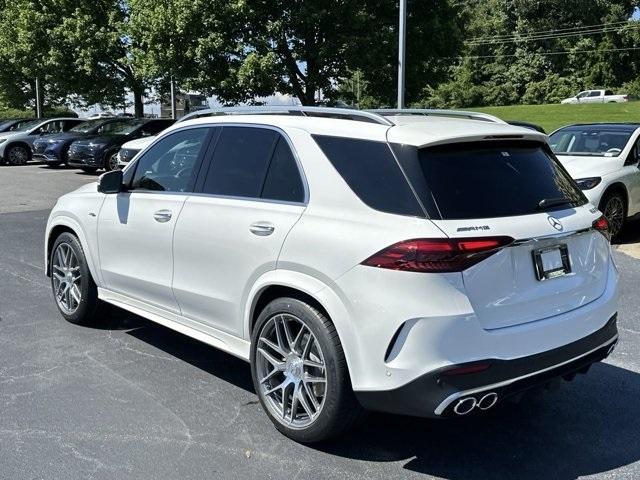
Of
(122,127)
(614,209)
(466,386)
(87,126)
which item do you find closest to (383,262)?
(466,386)

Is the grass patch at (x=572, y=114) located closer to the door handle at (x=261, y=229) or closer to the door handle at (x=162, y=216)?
the door handle at (x=162, y=216)

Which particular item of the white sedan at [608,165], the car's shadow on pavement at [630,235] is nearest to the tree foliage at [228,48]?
the white sedan at [608,165]

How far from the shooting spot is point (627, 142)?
32.2 feet

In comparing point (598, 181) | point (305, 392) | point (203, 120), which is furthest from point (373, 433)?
point (598, 181)

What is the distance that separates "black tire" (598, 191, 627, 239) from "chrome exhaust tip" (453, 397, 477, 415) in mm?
6708

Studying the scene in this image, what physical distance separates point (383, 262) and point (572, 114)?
1814 inches

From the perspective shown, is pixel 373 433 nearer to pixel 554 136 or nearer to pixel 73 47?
pixel 554 136

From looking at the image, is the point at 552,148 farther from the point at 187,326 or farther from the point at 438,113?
the point at 187,326

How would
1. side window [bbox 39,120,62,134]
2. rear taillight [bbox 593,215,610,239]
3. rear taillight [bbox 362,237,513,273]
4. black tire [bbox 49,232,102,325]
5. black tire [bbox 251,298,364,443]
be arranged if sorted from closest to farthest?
rear taillight [bbox 362,237,513,273] → black tire [bbox 251,298,364,443] → rear taillight [bbox 593,215,610,239] → black tire [bbox 49,232,102,325] → side window [bbox 39,120,62,134]

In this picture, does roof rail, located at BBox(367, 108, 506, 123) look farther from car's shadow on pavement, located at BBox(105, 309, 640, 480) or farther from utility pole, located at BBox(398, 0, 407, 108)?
utility pole, located at BBox(398, 0, 407, 108)

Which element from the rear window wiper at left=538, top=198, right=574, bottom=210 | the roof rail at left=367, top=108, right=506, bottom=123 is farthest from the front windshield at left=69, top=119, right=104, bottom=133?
the rear window wiper at left=538, top=198, right=574, bottom=210

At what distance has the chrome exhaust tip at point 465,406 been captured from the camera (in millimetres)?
3018

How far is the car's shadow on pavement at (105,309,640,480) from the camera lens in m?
3.38

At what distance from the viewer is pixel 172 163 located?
473cm
